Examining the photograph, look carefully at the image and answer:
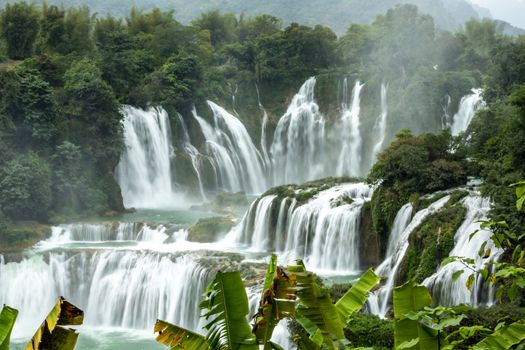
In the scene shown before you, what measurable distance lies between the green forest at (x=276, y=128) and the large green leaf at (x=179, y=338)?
0.04 feet

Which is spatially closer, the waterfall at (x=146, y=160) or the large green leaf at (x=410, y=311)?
the large green leaf at (x=410, y=311)

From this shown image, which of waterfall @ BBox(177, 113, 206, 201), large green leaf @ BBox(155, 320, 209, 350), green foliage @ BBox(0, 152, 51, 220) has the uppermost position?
waterfall @ BBox(177, 113, 206, 201)

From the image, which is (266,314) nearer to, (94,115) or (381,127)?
(94,115)

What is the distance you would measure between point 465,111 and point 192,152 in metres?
13.6

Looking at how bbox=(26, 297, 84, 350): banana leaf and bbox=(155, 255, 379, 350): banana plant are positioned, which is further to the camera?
bbox=(155, 255, 379, 350): banana plant

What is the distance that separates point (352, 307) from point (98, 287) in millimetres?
16555

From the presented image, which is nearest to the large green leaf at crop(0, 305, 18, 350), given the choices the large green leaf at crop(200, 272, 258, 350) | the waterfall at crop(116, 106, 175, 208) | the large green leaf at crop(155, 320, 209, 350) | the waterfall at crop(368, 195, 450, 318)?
the large green leaf at crop(155, 320, 209, 350)

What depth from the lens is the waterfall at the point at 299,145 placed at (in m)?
40.3

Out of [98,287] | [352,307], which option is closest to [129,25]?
[98,287]

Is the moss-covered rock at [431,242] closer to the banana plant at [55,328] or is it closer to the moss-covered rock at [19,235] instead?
the banana plant at [55,328]

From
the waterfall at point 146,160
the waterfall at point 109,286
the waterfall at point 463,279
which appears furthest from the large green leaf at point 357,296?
the waterfall at point 146,160

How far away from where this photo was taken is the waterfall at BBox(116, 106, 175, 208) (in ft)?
111

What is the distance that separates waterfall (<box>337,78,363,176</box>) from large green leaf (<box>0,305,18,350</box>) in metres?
34.0

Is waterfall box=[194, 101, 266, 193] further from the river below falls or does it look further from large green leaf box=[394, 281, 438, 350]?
large green leaf box=[394, 281, 438, 350]
